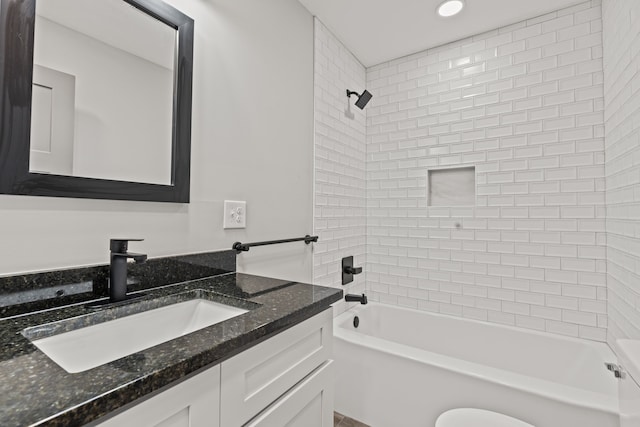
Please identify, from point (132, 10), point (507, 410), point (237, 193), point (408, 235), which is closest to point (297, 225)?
point (237, 193)

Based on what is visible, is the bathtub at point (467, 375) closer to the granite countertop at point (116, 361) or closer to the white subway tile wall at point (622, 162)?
the white subway tile wall at point (622, 162)

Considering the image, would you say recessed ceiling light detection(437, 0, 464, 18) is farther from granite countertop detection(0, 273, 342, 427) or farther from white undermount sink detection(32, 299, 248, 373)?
white undermount sink detection(32, 299, 248, 373)

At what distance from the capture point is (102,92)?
98cm

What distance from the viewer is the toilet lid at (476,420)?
1221 mm

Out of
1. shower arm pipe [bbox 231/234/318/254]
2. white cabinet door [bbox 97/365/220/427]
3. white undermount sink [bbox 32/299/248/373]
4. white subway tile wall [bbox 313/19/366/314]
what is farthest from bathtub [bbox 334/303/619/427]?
white cabinet door [bbox 97/365/220/427]

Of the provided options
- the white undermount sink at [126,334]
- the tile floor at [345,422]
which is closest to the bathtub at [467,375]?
the tile floor at [345,422]

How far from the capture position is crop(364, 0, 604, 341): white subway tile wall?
1862 millimetres

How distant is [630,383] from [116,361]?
140cm

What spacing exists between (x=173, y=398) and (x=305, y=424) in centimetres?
51

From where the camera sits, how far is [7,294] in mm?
747

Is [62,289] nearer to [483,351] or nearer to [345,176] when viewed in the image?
[345,176]

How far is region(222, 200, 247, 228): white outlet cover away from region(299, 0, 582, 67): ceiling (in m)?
1.45

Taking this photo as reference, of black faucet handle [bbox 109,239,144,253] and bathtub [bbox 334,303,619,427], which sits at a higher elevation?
black faucet handle [bbox 109,239,144,253]

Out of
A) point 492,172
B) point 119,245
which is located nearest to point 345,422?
point 119,245
